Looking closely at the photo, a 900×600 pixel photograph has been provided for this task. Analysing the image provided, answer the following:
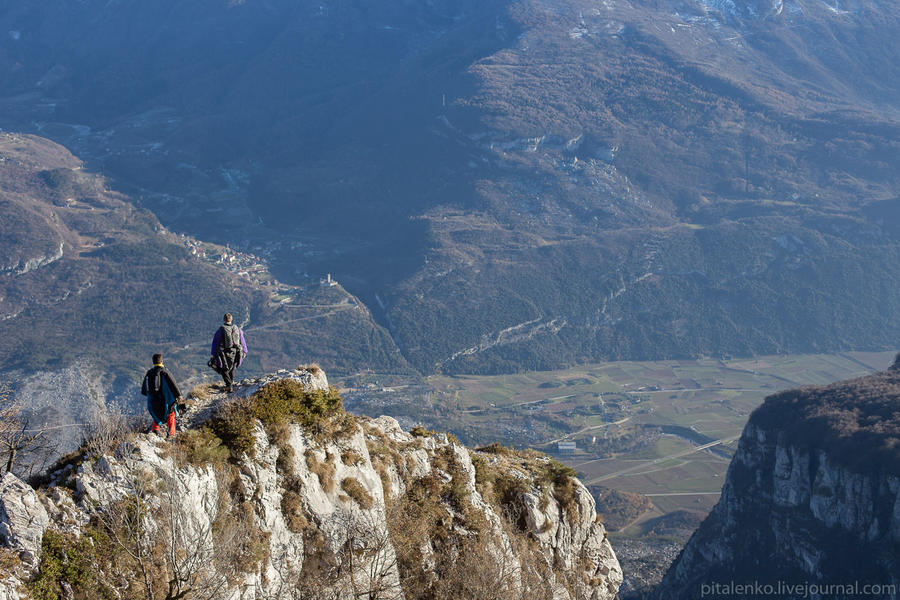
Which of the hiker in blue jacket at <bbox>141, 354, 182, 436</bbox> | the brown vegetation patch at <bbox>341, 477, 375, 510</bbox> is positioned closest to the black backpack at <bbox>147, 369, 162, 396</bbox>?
the hiker in blue jacket at <bbox>141, 354, 182, 436</bbox>

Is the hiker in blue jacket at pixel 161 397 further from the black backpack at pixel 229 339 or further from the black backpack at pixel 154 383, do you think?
the black backpack at pixel 229 339

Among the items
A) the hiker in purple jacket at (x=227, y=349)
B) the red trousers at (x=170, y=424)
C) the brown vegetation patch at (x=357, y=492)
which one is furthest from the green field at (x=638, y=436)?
the red trousers at (x=170, y=424)

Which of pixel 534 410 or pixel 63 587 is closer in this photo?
pixel 63 587

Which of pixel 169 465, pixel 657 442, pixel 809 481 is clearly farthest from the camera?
pixel 657 442

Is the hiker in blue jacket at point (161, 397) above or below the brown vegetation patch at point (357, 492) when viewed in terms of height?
above

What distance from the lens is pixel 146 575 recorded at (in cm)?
1705

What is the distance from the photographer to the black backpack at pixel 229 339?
2382 centimetres

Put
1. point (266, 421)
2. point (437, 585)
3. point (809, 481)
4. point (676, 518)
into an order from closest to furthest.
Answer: point (266, 421)
point (437, 585)
point (809, 481)
point (676, 518)

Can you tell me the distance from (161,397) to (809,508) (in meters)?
81.0

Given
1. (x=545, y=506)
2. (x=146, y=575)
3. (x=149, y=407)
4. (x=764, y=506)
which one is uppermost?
(x=149, y=407)

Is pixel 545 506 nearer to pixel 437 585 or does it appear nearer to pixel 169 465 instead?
pixel 437 585

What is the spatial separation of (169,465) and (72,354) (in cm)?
18278

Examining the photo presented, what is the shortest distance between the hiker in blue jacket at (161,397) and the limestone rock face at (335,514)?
92cm

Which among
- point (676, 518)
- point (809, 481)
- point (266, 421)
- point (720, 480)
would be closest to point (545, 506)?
point (266, 421)
